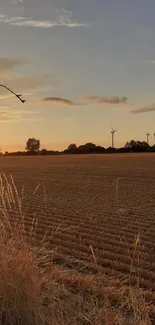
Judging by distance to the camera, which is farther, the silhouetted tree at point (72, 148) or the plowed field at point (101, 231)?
the silhouetted tree at point (72, 148)

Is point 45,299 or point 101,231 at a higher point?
point 45,299

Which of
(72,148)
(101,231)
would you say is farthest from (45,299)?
(72,148)

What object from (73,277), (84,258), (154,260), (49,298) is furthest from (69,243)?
(49,298)

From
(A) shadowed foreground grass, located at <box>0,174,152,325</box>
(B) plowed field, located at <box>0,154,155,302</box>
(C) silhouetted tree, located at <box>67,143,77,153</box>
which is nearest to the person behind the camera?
(A) shadowed foreground grass, located at <box>0,174,152,325</box>

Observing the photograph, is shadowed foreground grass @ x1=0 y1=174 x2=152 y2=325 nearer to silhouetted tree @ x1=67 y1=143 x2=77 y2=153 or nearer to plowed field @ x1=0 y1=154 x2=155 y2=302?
plowed field @ x1=0 y1=154 x2=155 y2=302

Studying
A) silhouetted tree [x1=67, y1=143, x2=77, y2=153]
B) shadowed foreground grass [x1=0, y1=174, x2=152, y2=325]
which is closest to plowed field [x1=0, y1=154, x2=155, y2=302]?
shadowed foreground grass [x1=0, y1=174, x2=152, y2=325]

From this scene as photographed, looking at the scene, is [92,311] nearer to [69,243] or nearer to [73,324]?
[73,324]

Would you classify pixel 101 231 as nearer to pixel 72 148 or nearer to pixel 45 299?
pixel 45 299

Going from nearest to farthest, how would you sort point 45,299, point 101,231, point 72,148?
point 45,299, point 101,231, point 72,148

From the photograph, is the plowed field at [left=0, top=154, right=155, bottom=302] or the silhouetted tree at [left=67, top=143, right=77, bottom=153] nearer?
the plowed field at [left=0, top=154, right=155, bottom=302]

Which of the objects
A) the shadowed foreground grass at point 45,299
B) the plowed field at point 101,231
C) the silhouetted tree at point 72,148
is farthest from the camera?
the silhouetted tree at point 72,148

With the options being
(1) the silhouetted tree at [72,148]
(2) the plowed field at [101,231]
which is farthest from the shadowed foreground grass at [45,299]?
Result: (1) the silhouetted tree at [72,148]

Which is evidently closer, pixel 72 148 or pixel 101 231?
pixel 101 231

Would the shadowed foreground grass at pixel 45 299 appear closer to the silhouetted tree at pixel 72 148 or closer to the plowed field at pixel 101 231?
the plowed field at pixel 101 231
